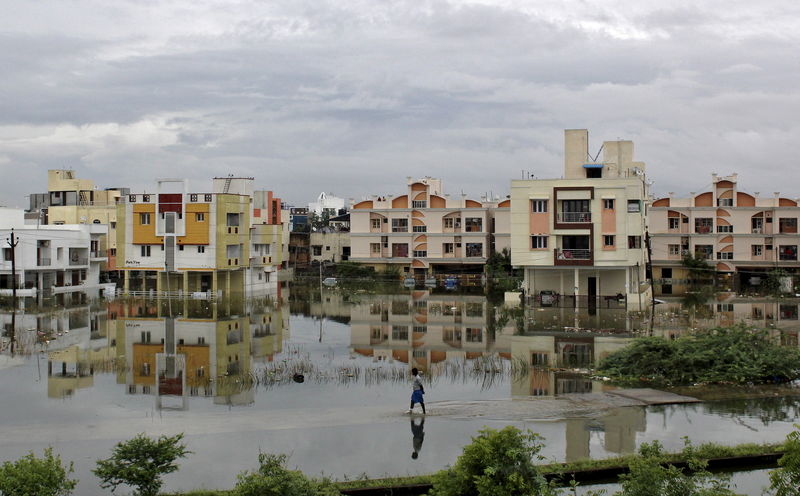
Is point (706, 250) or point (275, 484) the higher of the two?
point (706, 250)

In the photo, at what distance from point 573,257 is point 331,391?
23195 mm

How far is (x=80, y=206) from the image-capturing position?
55.8 meters

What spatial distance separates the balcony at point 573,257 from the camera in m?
38.2

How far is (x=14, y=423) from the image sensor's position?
14.5m

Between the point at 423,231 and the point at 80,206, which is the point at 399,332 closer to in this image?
the point at 423,231

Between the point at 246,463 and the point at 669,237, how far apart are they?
45.4m

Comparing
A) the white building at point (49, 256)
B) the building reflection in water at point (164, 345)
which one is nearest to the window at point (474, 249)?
the building reflection in water at point (164, 345)

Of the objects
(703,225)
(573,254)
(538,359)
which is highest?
(703,225)

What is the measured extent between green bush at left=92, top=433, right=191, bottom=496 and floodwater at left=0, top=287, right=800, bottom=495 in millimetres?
1191

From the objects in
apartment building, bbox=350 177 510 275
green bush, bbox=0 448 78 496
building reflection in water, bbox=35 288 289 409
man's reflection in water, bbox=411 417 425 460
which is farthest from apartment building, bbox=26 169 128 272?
green bush, bbox=0 448 78 496

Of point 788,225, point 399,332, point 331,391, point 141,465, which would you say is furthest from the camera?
point 788,225

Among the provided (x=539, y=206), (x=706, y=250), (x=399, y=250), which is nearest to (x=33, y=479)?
(x=539, y=206)

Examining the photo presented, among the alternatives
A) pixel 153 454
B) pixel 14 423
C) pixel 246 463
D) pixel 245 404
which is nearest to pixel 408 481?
pixel 246 463

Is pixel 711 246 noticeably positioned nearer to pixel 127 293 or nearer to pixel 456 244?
pixel 456 244
